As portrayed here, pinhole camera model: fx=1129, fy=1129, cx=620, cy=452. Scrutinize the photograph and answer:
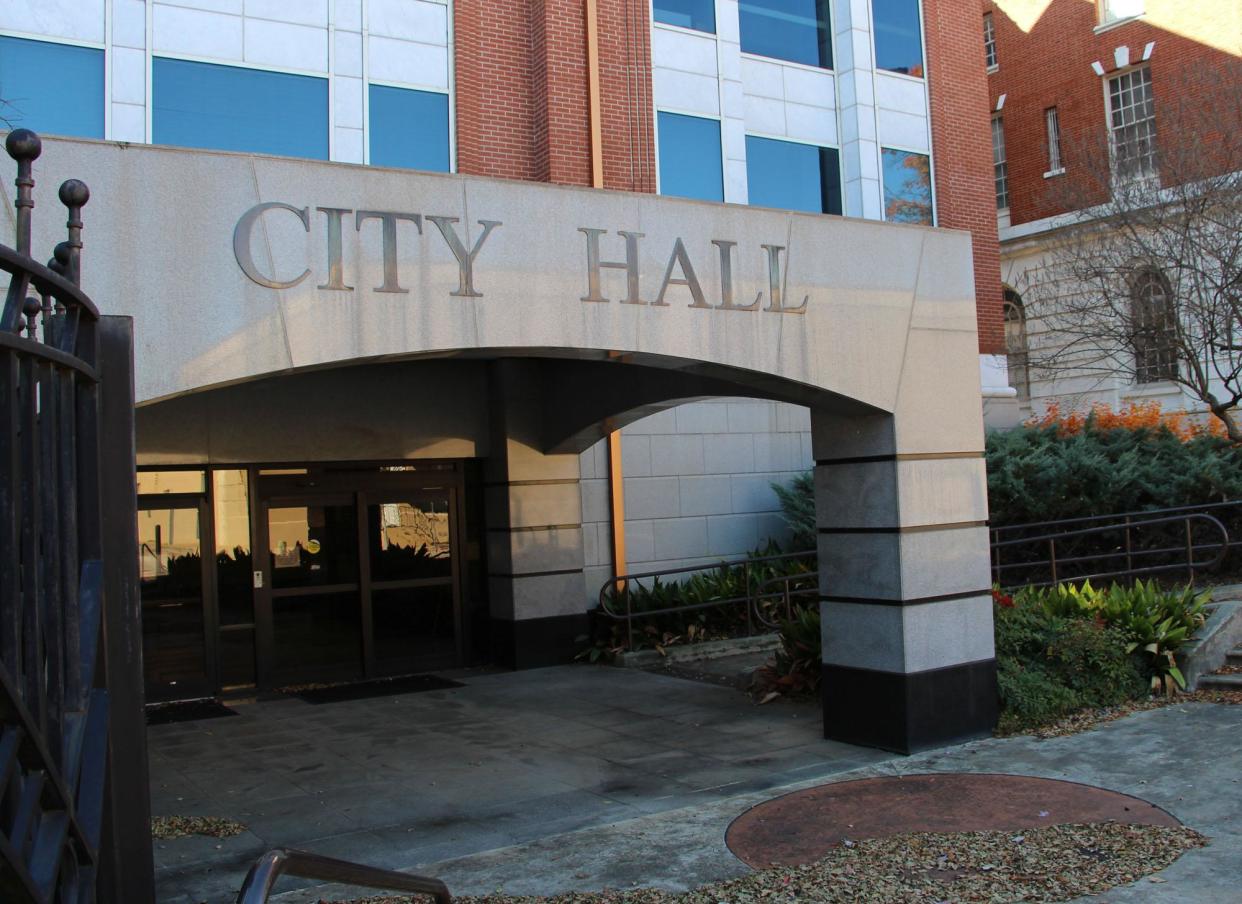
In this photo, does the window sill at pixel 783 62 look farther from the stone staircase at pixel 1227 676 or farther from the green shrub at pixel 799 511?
the stone staircase at pixel 1227 676

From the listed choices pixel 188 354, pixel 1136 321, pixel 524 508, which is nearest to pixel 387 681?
pixel 524 508

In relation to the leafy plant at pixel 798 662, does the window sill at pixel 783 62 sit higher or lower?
higher

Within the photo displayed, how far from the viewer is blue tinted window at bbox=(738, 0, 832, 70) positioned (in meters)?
16.4

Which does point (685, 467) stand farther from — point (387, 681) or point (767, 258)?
point (767, 258)

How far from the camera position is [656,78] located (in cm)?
1532

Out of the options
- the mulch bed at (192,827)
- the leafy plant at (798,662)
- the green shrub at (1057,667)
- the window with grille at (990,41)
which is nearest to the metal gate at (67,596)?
the mulch bed at (192,827)

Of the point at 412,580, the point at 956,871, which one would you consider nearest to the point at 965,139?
the point at 412,580

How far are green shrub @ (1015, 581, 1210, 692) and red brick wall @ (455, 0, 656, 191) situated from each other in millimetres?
7740

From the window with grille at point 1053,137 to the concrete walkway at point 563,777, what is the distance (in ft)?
63.3

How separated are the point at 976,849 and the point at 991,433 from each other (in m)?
11.0

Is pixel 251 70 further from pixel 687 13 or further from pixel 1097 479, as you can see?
pixel 1097 479

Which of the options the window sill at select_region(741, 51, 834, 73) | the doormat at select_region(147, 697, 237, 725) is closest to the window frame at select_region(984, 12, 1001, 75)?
the window sill at select_region(741, 51, 834, 73)

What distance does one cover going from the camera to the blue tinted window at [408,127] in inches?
523

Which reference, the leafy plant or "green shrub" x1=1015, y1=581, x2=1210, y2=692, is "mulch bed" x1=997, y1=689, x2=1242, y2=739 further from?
the leafy plant
